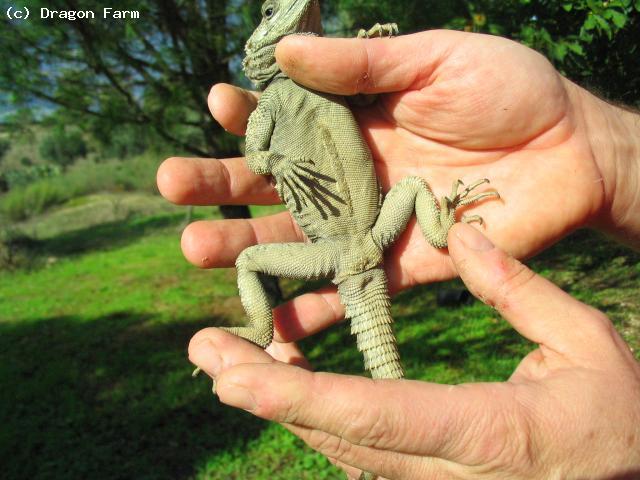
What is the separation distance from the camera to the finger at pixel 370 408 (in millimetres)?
1689

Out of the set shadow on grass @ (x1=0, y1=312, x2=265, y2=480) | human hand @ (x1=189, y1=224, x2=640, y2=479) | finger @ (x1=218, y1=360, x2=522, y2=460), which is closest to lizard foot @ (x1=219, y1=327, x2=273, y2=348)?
human hand @ (x1=189, y1=224, x2=640, y2=479)

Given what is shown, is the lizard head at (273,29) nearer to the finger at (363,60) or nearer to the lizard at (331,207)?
the lizard at (331,207)

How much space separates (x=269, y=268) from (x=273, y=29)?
147cm

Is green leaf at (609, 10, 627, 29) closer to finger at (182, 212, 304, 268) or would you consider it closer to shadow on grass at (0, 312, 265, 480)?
finger at (182, 212, 304, 268)

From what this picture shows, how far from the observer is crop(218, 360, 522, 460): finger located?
169 centimetres

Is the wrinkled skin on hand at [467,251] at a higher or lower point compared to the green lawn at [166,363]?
higher

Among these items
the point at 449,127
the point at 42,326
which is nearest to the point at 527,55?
the point at 449,127

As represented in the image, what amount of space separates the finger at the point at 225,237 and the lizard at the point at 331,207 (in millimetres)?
369

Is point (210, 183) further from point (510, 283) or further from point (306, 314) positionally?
point (510, 283)

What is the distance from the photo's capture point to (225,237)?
10.4ft

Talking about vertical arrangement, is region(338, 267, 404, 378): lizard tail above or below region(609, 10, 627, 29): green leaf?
below

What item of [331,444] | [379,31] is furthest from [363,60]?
[331,444]

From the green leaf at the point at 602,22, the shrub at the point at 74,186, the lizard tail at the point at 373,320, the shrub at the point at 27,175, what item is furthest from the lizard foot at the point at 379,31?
the shrub at the point at 27,175

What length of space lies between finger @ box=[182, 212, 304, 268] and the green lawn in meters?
2.11
